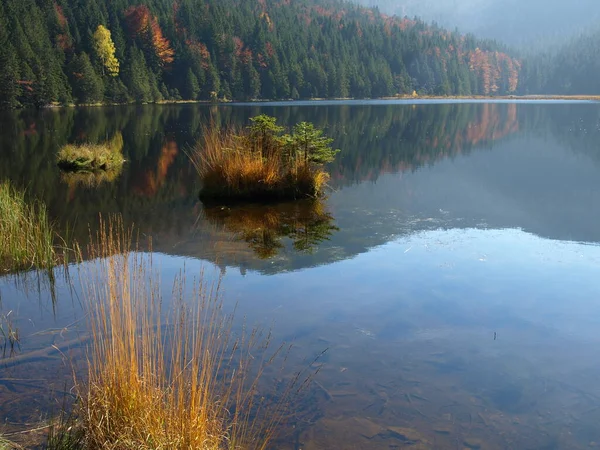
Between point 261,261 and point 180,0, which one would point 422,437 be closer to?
point 261,261

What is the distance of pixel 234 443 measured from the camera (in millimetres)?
4516

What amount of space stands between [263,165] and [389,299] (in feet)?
24.3

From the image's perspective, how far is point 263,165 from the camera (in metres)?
15.1

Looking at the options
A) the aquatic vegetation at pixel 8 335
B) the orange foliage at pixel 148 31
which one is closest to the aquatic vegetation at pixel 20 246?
the aquatic vegetation at pixel 8 335

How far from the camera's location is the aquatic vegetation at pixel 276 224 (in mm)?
11219

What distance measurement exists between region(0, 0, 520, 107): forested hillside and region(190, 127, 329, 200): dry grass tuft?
49.7 meters

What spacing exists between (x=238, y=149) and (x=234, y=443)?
445 inches

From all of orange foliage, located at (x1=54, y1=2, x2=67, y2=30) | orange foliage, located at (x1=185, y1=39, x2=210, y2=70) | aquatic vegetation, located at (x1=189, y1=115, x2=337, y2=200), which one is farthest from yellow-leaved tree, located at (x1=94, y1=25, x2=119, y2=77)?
A: aquatic vegetation, located at (x1=189, y1=115, x2=337, y2=200)

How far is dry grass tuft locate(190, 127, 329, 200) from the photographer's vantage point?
14961 mm

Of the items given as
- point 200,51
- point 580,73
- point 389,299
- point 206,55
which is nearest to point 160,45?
point 200,51

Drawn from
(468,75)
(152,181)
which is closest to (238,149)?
(152,181)

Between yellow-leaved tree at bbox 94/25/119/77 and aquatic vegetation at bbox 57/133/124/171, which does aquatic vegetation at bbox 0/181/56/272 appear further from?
yellow-leaved tree at bbox 94/25/119/77

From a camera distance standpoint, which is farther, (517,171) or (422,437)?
(517,171)

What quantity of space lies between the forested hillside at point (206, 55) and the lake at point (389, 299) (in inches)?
2024
